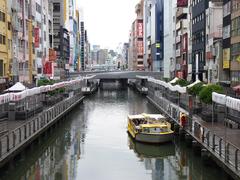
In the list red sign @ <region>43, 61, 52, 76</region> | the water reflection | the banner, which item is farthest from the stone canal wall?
red sign @ <region>43, 61, 52, 76</region>

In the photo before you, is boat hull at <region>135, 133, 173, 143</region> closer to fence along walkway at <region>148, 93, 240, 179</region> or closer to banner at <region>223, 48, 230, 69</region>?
fence along walkway at <region>148, 93, 240, 179</region>

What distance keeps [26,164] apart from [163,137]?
1247 cm

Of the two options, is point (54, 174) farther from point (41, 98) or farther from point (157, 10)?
point (157, 10)

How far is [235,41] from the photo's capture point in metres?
57.5

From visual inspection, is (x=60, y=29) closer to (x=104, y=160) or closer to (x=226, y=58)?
(x=226, y=58)

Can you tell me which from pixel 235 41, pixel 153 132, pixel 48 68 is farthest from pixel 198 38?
pixel 153 132

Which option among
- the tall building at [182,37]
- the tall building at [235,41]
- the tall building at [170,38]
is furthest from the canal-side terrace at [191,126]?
the tall building at [170,38]

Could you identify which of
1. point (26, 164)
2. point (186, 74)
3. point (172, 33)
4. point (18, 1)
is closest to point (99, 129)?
point (26, 164)

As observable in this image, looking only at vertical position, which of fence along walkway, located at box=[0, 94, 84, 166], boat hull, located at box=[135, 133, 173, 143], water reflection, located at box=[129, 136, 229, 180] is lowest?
water reflection, located at box=[129, 136, 229, 180]

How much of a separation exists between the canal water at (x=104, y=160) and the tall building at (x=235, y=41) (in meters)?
16.3

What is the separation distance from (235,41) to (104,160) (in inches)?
1107

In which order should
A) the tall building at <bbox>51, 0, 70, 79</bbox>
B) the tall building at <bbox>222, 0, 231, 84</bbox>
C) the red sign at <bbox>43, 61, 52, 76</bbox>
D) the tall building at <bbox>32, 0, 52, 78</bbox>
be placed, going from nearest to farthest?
the tall building at <bbox>222, 0, 231, 84</bbox>, the tall building at <bbox>32, 0, 52, 78</bbox>, the red sign at <bbox>43, 61, 52, 76</bbox>, the tall building at <bbox>51, 0, 70, 79</bbox>

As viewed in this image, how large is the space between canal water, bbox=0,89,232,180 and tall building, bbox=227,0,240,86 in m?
16.3

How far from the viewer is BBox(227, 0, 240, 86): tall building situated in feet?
184
